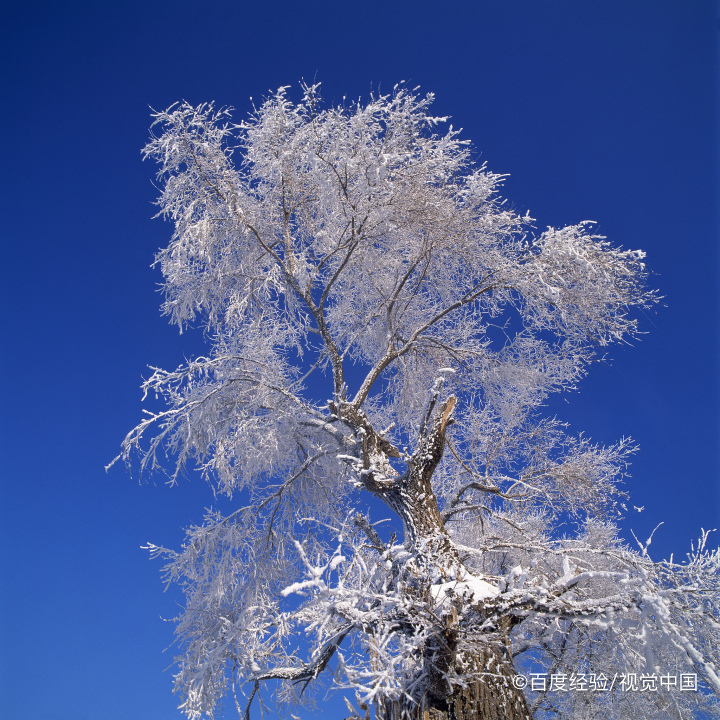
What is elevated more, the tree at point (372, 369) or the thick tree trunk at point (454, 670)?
the tree at point (372, 369)

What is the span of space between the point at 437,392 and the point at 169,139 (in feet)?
15.8

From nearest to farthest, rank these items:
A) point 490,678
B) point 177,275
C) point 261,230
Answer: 1. point 490,678
2. point 177,275
3. point 261,230

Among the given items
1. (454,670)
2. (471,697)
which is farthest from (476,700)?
(454,670)

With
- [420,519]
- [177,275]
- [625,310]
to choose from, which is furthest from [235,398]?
[625,310]

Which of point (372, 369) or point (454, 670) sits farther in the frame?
point (372, 369)

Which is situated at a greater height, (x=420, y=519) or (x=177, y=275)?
(x=177, y=275)

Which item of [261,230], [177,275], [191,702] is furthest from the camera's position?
[261,230]

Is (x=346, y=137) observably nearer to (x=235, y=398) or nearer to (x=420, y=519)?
(x=235, y=398)

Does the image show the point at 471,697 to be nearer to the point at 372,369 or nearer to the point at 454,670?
the point at 454,670

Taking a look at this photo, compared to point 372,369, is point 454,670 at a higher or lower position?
lower

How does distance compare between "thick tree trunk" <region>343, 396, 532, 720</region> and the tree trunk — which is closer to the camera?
"thick tree trunk" <region>343, 396, 532, 720</region>

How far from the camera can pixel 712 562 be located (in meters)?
4.43

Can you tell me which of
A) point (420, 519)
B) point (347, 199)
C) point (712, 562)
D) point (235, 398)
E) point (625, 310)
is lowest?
point (712, 562)

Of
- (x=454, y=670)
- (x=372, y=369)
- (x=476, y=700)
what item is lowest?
(x=476, y=700)
